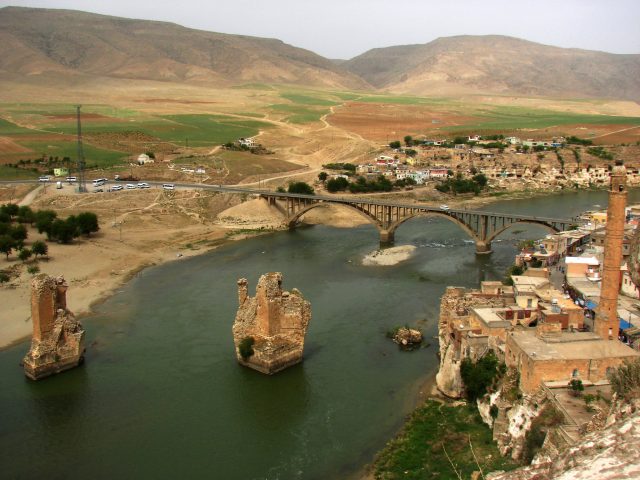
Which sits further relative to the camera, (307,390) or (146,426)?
(307,390)

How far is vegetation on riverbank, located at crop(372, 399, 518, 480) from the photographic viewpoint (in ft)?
73.1

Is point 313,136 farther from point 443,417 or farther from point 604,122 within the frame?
point 443,417

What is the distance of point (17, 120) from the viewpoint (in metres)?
138

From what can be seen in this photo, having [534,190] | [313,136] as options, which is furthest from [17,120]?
[534,190]

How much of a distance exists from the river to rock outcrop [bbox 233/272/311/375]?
2.19 ft

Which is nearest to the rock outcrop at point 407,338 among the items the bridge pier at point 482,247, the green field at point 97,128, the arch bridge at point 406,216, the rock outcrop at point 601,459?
the bridge pier at point 482,247

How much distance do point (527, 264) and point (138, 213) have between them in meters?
42.0

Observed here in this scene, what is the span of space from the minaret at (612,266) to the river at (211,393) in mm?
8347

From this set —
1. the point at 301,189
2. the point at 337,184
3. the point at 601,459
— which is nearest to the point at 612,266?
the point at 601,459

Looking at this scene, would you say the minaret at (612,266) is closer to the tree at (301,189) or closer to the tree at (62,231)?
the tree at (62,231)

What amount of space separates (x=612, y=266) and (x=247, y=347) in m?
16.3

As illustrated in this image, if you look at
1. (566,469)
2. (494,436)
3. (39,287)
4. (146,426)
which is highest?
(566,469)

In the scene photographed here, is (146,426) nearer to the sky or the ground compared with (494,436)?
nearer to the ground

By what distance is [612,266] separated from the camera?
89.9 ft
